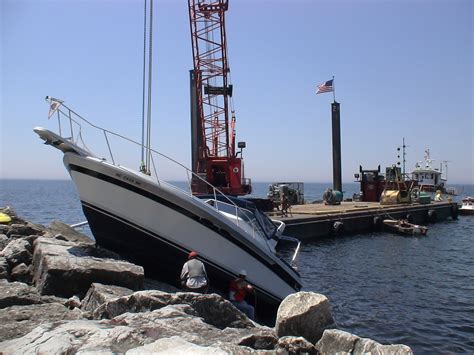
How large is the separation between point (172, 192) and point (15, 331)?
4195 millimetres

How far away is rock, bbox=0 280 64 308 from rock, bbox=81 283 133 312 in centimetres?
54

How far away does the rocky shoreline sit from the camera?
445 cm

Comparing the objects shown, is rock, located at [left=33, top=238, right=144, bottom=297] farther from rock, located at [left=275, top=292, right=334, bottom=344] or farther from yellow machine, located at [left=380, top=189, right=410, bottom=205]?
yellow machine, located at [left=380, top=189, right=410, bottom=205]

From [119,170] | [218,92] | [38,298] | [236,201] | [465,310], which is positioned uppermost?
[218,92]

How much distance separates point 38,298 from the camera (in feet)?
21.4

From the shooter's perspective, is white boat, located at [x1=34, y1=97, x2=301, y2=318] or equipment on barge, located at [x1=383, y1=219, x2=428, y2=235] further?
equipment on barge, located at [x1=383, y1=219, x2=428, y2=235]

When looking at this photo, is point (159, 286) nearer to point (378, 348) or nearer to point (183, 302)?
point (183, 302)

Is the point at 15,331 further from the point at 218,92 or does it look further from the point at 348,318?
the point at 218,92

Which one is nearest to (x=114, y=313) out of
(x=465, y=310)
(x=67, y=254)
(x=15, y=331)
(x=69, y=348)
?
(x=15, y=331)

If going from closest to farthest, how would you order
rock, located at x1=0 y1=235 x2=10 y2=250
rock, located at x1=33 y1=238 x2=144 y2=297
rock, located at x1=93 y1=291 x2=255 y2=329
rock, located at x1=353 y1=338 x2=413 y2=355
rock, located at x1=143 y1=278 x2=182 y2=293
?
1. rock, located at x1=353 y1=338 x2=413 y2=355
2. rock, located at x1=93 y1=291 x2=255 y2=329
3. rock, located at x1=33 y1=238 x2=144 y2=297
4. rock, located at x1=143 y1=278 x2=182 y2=293
5. rock, located at x1=0 y1=235 x2=10 y2=250

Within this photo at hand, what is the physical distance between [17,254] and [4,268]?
929 millimetres

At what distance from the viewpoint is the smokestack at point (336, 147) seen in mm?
46938

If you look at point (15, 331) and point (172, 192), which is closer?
point (15, 331)

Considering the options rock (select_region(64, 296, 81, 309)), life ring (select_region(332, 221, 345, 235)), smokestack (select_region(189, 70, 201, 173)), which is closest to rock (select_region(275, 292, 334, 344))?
rock (select_region(64, 296, 81, 309))
